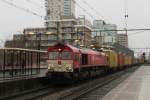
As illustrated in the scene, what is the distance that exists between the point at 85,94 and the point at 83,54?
31.9 feet

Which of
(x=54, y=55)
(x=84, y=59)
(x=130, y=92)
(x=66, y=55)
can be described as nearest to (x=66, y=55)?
(x=66, y=55)

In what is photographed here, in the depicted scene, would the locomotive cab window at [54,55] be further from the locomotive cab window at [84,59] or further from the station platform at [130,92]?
the station platform at [130,92]

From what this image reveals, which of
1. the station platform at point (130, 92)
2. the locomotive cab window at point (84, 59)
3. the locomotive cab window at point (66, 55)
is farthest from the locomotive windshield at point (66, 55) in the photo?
the station platform at point (130, 92)

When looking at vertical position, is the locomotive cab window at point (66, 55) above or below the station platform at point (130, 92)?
above

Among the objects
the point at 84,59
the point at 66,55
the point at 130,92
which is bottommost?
the point at 130,92

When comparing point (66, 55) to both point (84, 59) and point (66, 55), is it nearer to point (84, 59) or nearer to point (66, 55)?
point (66, 55)

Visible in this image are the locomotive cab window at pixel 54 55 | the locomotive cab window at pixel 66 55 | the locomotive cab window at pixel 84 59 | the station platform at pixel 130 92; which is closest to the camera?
the station platform at pixel 130 92

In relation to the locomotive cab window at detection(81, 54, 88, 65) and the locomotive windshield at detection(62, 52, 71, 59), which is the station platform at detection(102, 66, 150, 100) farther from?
the locomotive windshield at detection(62, 52, 71, 59)

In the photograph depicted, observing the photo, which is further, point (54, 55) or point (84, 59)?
point (84, 59)

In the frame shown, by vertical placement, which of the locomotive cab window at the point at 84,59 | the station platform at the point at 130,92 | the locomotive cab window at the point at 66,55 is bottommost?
the station platform at the point at 130,92

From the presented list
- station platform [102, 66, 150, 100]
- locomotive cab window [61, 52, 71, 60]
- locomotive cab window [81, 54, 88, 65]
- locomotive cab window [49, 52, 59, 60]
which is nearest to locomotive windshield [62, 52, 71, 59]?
locomotive cab window [61, 52, 71, 60]

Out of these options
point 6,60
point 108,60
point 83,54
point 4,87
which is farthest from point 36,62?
point 108,60

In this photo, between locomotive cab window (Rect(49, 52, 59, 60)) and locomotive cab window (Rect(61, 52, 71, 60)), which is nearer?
locomotive cab window (Rect(61, 52, 71, 60))

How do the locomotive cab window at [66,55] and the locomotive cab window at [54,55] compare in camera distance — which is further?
the locomotive cab window at [54,55]
